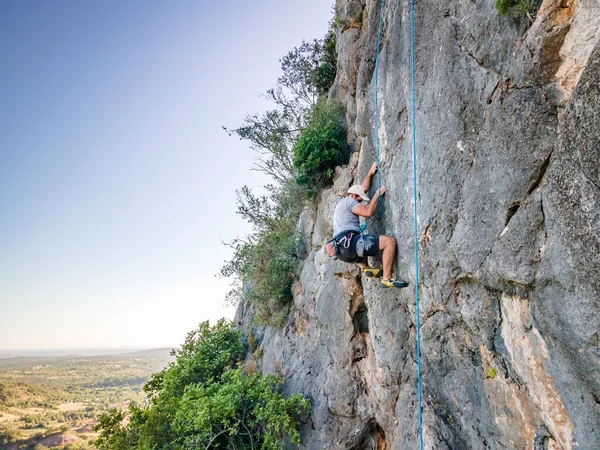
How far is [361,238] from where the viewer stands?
5891 mm

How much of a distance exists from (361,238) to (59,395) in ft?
211

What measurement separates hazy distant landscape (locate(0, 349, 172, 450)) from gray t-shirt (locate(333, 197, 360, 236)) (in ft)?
117

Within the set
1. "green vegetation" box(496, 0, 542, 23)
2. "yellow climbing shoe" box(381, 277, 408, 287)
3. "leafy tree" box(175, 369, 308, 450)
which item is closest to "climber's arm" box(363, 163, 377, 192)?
"yellow climbing shoe" box(381, 277, 408, 287)

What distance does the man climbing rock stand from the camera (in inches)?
221

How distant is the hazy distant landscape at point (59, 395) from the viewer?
3897cm

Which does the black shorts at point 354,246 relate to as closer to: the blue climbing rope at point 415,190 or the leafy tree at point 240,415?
the blue climbing rope at point 415,190

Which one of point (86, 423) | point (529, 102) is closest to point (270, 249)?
point (529, 102)

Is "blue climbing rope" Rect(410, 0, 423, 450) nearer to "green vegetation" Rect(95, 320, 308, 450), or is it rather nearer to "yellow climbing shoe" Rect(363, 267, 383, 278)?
"yellow climbing shoe" Rect(363, 267, 383, 278)

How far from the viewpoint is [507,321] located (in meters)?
3.70

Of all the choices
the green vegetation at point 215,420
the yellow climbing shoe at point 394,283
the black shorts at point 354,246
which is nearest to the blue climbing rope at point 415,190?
the yellow climbing shoe at point 394,283

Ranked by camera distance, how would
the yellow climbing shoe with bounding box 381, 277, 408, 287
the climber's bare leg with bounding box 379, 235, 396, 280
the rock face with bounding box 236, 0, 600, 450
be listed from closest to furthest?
the rock face with bounding box 236, 0, 600, 450, the yellow climbing shoe with bounding box 381, 277, 408, 287, the climber's bare leg with bounding box 379, 235, 396, 280

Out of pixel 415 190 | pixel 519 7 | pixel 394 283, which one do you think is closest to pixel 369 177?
pixel 415 190

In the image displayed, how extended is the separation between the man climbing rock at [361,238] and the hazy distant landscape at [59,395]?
3558cm

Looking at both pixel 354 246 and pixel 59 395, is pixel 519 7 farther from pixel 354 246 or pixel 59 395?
pixel 59 395
